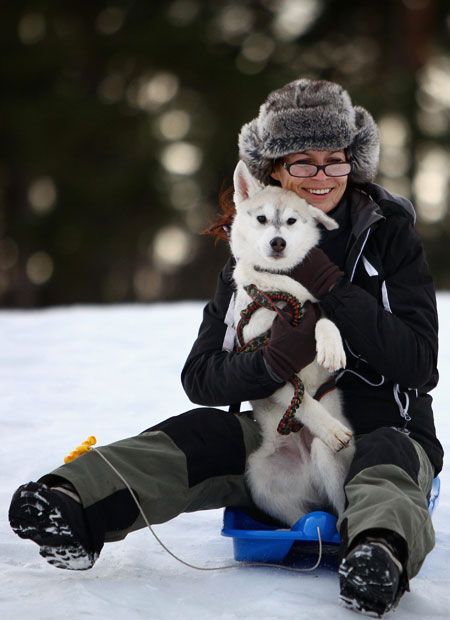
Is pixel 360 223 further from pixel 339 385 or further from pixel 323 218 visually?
pixel 339 385

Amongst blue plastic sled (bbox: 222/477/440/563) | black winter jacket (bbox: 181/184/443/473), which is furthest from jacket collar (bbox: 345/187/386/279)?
blue plastic sled (bbox: 222/477/440/563)

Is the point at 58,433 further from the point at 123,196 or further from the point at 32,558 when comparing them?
the point at 123,196

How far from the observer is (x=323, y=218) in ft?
9.96

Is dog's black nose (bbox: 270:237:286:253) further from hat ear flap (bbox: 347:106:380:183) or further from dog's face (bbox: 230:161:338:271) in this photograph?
hat ear flap (bbox: 347:106:380:183)

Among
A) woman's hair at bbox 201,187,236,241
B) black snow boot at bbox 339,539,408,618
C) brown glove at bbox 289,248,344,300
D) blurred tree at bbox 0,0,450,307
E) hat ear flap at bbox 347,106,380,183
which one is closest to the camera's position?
black snow boot at bbox 339,539,408,618

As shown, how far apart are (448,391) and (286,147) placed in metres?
1.99

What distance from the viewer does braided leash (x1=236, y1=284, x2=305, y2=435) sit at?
2.85m

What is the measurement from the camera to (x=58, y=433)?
429 centimetres

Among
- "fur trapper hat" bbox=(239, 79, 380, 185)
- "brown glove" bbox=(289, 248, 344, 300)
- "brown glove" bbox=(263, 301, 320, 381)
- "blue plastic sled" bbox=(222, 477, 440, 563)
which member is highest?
"fur trapper hat" bbox=(239, 79, 380, 185)

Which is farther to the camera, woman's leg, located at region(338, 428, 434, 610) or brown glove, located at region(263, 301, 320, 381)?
brown glove, located at region(263, 301, 320, 381)

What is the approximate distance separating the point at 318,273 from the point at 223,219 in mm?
630

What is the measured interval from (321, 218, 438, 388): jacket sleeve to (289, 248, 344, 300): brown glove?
0.08ft

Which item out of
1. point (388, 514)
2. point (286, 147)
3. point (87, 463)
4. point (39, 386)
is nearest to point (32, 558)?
point (87, 463)

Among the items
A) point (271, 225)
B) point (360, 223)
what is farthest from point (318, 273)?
point (271, 225)
